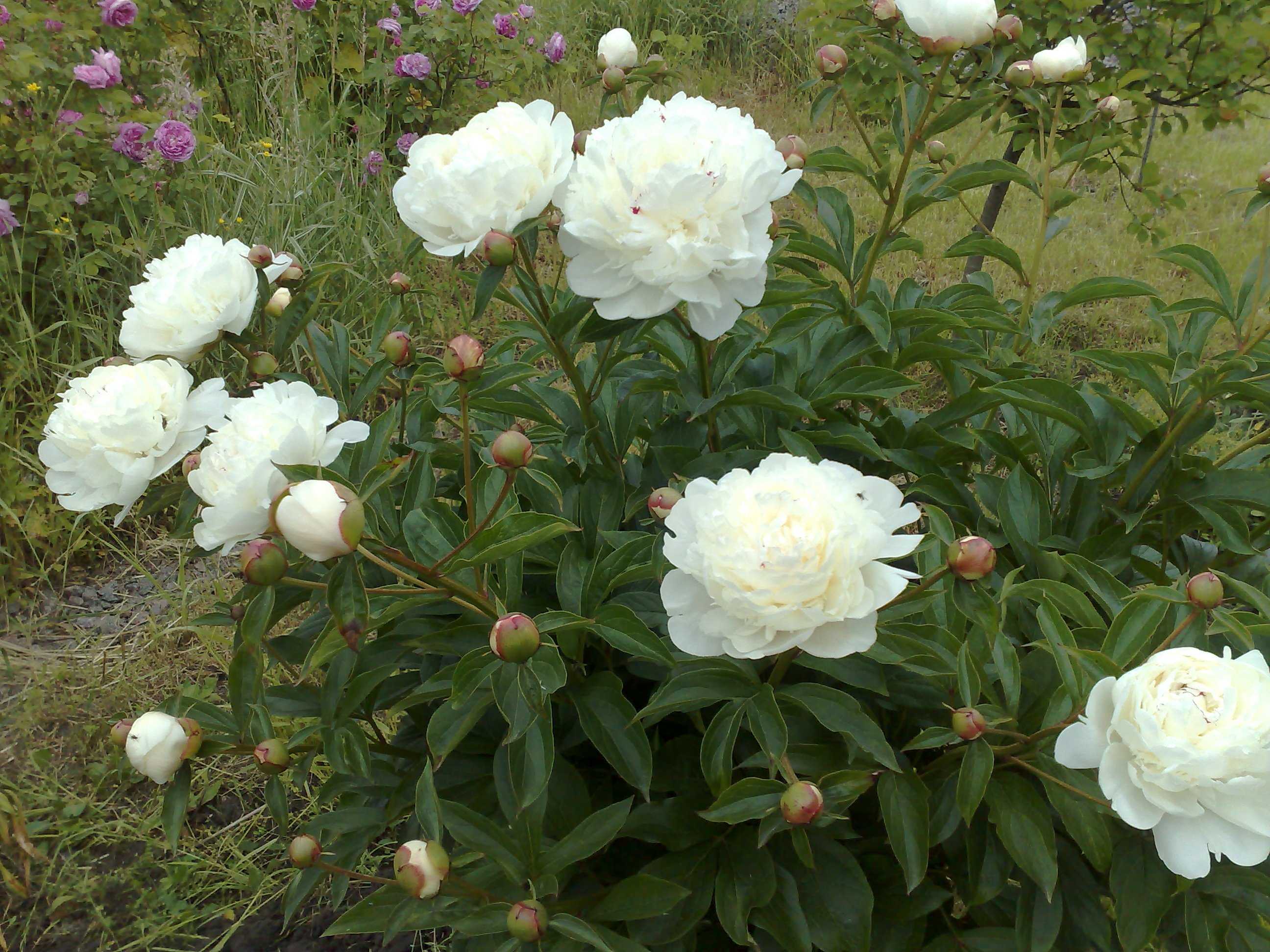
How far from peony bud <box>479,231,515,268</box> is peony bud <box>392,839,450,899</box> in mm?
558

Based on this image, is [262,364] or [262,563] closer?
[262,563]

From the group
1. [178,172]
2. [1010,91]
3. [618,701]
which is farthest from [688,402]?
[178,172]

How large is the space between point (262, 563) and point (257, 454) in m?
0.13

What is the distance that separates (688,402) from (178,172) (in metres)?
2.61

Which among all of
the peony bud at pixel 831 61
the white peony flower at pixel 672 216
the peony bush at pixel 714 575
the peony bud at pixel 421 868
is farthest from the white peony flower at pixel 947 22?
the peony bud at pixel 421 868

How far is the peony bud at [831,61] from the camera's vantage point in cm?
132

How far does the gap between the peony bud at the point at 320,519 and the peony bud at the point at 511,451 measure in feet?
0.50

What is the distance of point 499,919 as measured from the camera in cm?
98

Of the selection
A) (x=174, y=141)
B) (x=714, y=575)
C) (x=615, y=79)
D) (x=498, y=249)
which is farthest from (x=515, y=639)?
(x=174, y=141)

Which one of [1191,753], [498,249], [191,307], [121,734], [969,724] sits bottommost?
[121,734]

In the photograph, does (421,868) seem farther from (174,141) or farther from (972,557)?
(174,141)

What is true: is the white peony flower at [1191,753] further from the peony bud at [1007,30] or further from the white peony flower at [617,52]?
the white peony flower at [617,52]

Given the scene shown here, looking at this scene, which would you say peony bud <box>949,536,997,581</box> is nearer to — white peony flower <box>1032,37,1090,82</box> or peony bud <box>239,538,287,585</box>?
peony bud <box>239,538,287,585</box>

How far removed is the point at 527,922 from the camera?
0.90 m
